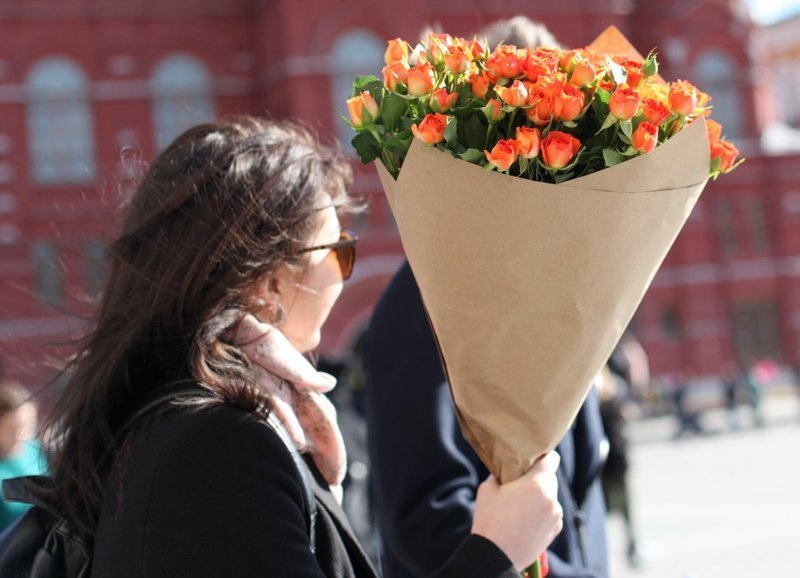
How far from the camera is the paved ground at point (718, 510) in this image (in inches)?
310

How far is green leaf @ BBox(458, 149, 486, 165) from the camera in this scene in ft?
5.70

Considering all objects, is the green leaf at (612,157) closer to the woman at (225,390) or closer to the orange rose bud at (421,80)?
the orange rose bud at (421,80)

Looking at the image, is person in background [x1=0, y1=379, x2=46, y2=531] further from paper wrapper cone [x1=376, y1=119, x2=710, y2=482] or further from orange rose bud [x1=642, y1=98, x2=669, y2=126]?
orange rose bud [x1=642, y1=98, x2=669, y2=126]

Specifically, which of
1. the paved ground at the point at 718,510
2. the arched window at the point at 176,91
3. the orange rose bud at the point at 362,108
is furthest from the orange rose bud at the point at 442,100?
the arched window at the point at 176,91

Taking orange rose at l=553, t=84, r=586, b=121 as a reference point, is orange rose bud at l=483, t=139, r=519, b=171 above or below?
below

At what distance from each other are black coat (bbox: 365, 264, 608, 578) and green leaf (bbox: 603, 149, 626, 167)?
0.98 m

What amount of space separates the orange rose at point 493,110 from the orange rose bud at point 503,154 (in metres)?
0.08

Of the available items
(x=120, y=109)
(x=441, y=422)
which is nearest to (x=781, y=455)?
(x=441, y=422)

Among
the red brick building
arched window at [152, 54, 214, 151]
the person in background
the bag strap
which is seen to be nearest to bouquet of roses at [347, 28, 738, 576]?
the bag strap

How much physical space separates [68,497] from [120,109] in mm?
25486

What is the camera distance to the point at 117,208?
7.39 ft

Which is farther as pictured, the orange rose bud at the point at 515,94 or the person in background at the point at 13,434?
the person in background at the point at 13,434

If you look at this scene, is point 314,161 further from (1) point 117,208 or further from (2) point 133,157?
(2) point 133,157

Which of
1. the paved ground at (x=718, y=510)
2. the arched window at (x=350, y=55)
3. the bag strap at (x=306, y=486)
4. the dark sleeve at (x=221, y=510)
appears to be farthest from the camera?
the arched window at (x=350, y=55)
